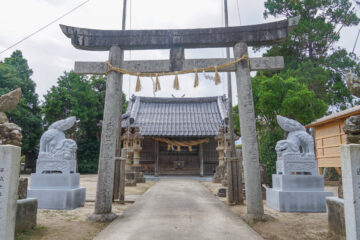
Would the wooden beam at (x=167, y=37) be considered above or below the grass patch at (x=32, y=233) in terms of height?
above

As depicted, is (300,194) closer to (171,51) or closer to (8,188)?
(171,51)

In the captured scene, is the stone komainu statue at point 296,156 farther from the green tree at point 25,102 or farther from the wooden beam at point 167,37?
the green tree at point 25,102

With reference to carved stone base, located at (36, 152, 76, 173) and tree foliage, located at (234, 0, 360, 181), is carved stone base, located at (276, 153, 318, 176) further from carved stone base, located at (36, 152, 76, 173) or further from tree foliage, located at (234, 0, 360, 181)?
carved stone base, located at (36, 152, 76, 173)

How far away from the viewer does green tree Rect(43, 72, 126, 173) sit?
2066 cm

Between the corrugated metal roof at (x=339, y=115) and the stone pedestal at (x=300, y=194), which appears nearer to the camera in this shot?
the stone pedestal at (x=300, y=194)

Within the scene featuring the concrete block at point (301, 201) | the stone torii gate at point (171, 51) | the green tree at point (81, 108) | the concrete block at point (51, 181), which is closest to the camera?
the stone torii gate at point (171, 51)

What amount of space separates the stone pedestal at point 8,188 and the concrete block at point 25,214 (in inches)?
54.4

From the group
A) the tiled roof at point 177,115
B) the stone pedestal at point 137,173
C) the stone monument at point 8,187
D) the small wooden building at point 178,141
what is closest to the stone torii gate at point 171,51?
the stone monument at point 8,187

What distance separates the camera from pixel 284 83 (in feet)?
33.8

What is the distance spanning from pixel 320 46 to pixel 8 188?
640 inches

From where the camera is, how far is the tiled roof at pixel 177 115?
18484 mm

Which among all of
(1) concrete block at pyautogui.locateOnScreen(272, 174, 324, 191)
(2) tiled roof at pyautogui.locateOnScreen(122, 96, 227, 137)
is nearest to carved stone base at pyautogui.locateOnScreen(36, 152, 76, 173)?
(1) concrete block at pyautogui.locateOnScreen(272, 174, 324, 191)

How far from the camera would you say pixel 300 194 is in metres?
6.04

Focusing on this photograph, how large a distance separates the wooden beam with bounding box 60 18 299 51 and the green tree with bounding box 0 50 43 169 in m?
15.8
